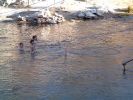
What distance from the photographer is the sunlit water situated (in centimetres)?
3309

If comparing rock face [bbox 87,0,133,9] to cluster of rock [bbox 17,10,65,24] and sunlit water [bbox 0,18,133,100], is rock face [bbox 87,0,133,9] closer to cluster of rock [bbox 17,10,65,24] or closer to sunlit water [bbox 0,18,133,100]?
cluster of rock [bbox 17,10,65,24]

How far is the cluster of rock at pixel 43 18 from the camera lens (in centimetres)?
5962

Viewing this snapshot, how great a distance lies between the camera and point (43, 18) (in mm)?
59750

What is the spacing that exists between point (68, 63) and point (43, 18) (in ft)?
66.7

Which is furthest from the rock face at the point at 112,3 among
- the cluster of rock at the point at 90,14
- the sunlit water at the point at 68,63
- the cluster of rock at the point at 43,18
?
the sunlit water at the point at 68,63

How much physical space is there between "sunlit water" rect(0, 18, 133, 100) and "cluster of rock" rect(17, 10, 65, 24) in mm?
1793

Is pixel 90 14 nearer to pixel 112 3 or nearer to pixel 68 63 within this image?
pixel 112 3

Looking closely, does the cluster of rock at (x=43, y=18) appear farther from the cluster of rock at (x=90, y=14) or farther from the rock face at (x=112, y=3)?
the rock face at (x=112, y=3)

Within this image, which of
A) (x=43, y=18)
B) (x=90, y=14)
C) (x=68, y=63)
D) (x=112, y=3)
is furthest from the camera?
(x=112, y=3)

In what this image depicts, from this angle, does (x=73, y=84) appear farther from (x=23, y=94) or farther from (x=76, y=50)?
(x=76, y=50)

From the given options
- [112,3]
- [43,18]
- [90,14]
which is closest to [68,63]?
[43,18]

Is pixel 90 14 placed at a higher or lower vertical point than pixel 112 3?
lower

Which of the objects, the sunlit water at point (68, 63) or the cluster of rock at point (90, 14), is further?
the cluster of rock at point (90, 14)

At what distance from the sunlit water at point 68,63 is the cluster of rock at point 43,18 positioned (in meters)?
1.79
